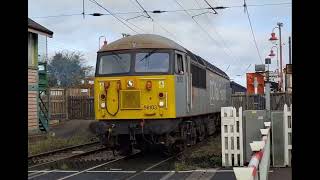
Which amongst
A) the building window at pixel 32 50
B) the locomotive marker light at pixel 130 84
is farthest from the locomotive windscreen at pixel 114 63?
the building window at pixel 32 50

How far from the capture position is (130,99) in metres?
13.8

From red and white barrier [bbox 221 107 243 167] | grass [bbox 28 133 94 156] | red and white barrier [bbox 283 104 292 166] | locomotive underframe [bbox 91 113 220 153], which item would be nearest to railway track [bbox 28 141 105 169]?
grass [bbox 28 133 94 156]

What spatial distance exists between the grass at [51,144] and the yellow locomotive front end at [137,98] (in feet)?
15.4

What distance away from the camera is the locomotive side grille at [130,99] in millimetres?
13750

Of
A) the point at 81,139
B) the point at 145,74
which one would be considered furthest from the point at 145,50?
the point at 81,139

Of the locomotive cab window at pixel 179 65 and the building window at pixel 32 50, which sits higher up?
the building window at pixel 32 50

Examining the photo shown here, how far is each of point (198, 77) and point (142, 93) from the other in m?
3.95

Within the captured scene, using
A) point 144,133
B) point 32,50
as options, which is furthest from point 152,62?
point 32,50

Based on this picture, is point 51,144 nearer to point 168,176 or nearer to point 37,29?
point 37,29

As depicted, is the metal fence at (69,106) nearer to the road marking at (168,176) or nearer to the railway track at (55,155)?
the railway track at (55,155)

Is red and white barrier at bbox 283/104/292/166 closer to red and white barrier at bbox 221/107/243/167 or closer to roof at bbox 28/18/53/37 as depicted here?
red and white barrier at bbox 221/107/243/167

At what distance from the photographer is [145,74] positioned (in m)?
13.9

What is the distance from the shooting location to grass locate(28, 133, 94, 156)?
18.5 m
